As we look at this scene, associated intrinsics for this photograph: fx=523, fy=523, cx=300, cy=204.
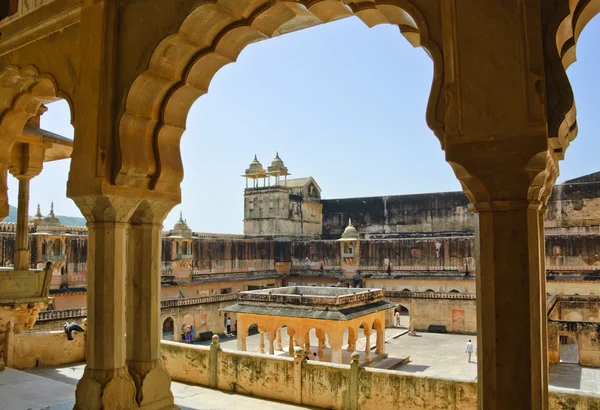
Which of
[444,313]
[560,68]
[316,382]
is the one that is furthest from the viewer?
[444,313]

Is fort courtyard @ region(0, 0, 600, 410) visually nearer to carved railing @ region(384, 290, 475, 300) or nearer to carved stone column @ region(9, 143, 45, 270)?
carved stone column @ region(9, 143, 45, 270)

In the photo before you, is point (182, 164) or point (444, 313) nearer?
point (182, 164)

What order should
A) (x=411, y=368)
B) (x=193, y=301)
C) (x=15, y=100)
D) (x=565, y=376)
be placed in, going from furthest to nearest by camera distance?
(x=193, y=301) < (x=411, y=368) < (x=565, y=376) < (x=15, y=100)

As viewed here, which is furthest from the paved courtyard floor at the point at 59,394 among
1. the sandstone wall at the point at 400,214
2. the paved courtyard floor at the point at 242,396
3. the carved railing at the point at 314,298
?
the sandstone wall at the point at 400,214

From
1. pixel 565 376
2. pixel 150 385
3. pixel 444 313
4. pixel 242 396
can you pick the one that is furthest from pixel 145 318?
pixel 444 313

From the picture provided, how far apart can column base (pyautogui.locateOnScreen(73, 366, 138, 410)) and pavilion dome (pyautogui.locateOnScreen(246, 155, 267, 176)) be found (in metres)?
32.6

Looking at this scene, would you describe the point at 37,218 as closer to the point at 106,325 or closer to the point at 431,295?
the point at 431,295

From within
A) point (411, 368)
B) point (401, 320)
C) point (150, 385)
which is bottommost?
point (401, 320)

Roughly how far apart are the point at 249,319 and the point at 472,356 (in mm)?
7721

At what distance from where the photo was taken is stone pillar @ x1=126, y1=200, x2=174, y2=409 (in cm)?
404

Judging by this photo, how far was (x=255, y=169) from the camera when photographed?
36.3 meters

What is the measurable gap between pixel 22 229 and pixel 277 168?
29121 mm

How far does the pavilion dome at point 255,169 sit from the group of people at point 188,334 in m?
16.5

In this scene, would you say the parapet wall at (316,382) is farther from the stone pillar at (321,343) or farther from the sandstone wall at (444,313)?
the sandstone wall at (444,313)
